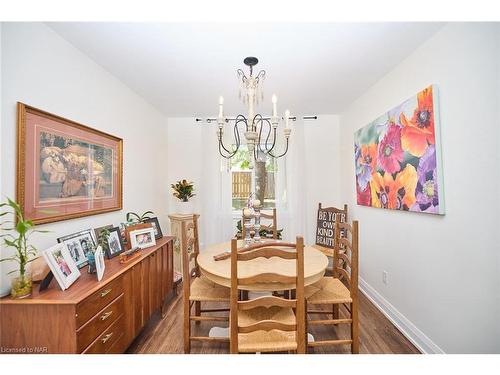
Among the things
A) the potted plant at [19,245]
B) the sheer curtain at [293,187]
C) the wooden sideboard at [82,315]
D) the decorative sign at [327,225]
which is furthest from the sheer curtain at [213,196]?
the potted plant at [19,245]

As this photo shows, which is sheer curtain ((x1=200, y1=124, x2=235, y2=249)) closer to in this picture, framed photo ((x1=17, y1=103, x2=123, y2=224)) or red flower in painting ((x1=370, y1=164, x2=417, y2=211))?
framed photo ((x1=17, y1=103, x2=123, y2=224))

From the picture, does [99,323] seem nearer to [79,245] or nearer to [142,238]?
[79,245]

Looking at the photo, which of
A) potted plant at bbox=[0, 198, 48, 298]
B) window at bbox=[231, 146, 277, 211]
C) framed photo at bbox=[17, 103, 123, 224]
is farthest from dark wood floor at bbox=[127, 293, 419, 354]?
window at bbox=[231, 146, 277, 211]

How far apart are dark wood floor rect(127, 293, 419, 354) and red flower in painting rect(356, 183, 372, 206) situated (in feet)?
3.98

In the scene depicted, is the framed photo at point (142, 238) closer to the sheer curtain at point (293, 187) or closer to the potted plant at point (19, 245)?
the potted plant at point (19, 245)

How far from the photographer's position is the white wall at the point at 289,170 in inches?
138

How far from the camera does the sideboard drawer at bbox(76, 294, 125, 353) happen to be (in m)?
1.25

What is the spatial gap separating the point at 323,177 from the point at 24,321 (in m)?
3.57

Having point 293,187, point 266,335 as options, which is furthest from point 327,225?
point 266,335

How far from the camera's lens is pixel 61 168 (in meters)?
1.67

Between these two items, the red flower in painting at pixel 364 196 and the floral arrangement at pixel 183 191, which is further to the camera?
the floral arrangement at pixel 183 191

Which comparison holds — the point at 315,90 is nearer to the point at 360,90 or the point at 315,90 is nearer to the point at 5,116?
the point at 360,90

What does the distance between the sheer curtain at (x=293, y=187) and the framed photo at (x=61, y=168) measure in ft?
7.66

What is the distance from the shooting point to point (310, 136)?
3631 mm
